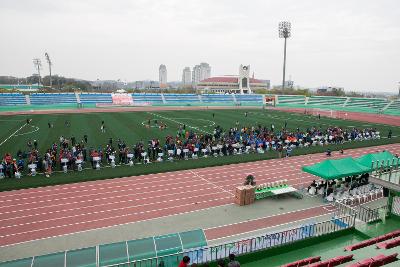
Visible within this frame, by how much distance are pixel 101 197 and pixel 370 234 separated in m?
12.0

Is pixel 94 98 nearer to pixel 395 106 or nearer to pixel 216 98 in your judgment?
pixel 216 98

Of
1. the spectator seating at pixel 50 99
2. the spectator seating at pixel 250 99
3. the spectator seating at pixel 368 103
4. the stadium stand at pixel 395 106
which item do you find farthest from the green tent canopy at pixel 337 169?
the spectator seating at pixel 368 103

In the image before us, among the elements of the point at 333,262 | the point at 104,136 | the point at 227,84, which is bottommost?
the point at 104,136

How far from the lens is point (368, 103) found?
233ft

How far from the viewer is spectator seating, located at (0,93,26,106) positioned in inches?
2082

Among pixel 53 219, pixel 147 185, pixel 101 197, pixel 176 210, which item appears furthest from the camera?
pixel 147 185

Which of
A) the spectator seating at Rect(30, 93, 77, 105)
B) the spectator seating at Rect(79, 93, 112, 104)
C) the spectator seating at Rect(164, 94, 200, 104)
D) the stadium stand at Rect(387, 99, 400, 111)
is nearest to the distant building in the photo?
the spectator seating at Rect(164, 94, 200, 104)

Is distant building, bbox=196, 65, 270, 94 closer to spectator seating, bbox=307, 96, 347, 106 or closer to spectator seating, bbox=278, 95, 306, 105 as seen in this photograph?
spectator seating, bbox=278, 95, 306, 105

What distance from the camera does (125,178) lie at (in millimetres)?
19000

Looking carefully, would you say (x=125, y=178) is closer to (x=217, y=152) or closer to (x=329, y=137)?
(x=217, y=152)

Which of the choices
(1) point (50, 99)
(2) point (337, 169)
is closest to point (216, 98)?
(1) point (50, 99)

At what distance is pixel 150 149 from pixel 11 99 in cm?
4264

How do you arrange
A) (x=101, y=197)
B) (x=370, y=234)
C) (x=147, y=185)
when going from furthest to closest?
(x=147, y=185)
(x=101, y=197)
(x=370, y=234)

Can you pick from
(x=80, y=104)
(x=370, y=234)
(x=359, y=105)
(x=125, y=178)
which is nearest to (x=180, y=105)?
(x=80, y=104)
